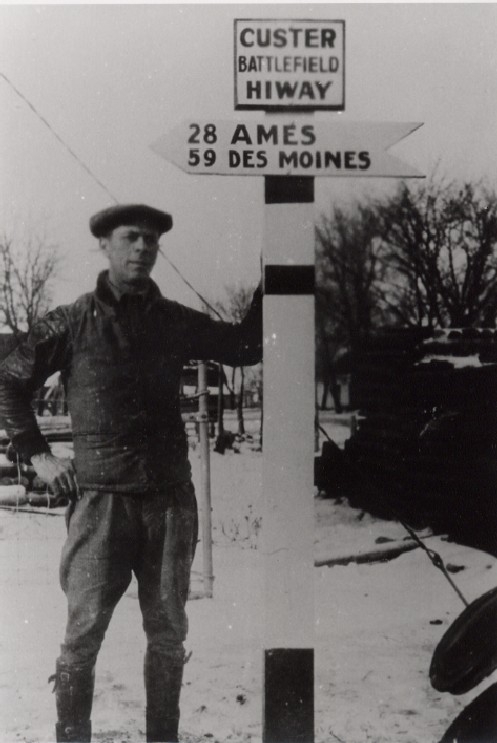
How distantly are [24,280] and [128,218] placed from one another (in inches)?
21.9

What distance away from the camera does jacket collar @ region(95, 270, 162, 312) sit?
123 inches

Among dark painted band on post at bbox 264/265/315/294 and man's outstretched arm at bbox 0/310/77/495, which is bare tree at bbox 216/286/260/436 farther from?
man's outstretched arm at bbox 0/310/77/495

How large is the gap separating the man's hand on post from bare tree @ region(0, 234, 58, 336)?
1.90ft

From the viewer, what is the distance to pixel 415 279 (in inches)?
156

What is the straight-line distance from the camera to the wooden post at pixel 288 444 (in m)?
2.99

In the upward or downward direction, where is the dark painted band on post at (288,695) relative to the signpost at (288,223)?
downward

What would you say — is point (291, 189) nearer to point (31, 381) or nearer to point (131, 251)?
point (131, 251)

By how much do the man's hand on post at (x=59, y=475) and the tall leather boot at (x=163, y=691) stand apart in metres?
0.70

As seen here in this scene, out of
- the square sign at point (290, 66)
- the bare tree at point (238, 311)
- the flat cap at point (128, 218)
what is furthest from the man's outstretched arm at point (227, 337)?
the square sign at point (290, 66)

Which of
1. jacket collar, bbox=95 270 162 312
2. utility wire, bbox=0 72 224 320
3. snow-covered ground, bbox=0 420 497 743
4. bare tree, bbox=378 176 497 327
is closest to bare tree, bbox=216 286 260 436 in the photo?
utility wire, bbox=0 72 224 320

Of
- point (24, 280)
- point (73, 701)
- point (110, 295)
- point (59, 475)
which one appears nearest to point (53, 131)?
point (24, 280)

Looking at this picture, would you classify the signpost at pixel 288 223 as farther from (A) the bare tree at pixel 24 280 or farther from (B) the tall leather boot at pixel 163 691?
(A) the bare tree at pixel 24 280

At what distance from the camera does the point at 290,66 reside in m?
2.96

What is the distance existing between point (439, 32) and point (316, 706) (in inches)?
114
